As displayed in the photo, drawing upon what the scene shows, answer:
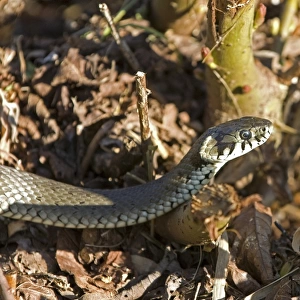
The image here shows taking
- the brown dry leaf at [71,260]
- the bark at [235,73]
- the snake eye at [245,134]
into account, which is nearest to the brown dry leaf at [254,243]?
the snake eye at [245,134]

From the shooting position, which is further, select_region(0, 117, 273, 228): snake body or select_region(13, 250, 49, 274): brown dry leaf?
select_region(0, 117, 273, 228): snake body

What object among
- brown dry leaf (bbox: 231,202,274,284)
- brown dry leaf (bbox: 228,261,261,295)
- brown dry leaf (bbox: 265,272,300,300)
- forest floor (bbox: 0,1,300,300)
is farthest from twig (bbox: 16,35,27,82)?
brown dry leaf (bbox: 265,272,300,300)

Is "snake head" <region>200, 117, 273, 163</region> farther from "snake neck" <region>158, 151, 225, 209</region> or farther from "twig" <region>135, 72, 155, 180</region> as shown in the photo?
"twig" <region>135, 72, 155, 180</region>

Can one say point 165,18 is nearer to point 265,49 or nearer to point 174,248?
point 265,49

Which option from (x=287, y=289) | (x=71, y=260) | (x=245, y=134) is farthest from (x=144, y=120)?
(x=287, y=289)

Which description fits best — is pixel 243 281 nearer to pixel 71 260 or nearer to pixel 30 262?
pixel 71 260

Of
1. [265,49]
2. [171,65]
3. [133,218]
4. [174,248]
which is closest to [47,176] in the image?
[133,218]

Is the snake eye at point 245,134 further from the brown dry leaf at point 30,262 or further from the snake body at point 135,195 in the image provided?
the brown dry leaf at point 30,262
